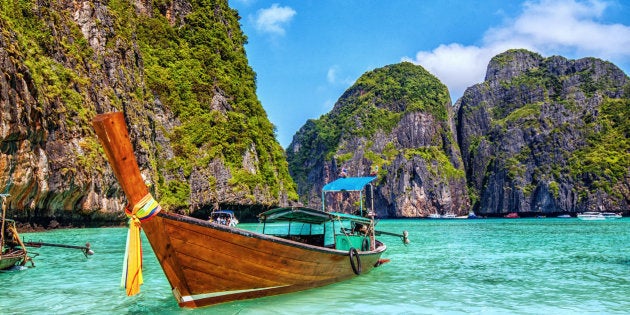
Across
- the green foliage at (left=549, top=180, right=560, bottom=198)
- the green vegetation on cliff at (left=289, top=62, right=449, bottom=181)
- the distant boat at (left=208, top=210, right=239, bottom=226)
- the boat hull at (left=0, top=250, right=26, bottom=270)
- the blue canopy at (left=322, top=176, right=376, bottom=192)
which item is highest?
the green vegetation on cliff at (left=289, top=62, right=449, bottom=181)

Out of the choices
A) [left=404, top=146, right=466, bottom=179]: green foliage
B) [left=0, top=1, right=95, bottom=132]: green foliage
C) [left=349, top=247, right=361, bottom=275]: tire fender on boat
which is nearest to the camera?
[left=349, top=247, right=361, bottom=275]: tire fender on boat

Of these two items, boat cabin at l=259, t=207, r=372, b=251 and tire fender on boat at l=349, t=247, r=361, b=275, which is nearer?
tire fender on boat at l=349, t=247, r=361, b=275

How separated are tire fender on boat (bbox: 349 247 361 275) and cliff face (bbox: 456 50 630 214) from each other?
107m

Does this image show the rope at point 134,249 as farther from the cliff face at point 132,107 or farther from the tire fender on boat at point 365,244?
the cliff face at point 132,107

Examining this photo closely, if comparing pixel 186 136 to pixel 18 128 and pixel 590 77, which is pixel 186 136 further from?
pixel 590 77

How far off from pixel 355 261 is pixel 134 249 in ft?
22.8

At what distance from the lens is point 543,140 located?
385 ft

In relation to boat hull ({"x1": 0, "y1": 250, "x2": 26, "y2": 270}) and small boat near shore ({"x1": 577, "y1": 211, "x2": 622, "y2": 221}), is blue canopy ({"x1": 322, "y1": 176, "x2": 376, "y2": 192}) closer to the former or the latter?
boat hull ({"x1": 0, "y1": 250, "x2": 26, "y2": 270})

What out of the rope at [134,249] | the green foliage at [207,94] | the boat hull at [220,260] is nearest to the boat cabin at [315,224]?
the boat hull at [220,260]

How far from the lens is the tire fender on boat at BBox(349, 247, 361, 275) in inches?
472

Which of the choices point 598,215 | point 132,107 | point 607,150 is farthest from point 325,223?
point 607,150

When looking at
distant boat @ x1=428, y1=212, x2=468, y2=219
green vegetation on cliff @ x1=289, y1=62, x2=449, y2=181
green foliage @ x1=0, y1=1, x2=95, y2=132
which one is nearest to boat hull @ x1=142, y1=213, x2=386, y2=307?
green foliage @ x1=0, y1=1, x2=95, y2=132

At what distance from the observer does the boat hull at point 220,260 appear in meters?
7.93

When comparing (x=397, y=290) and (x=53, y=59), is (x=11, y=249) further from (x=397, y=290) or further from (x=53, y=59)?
(x=53, y=59)
